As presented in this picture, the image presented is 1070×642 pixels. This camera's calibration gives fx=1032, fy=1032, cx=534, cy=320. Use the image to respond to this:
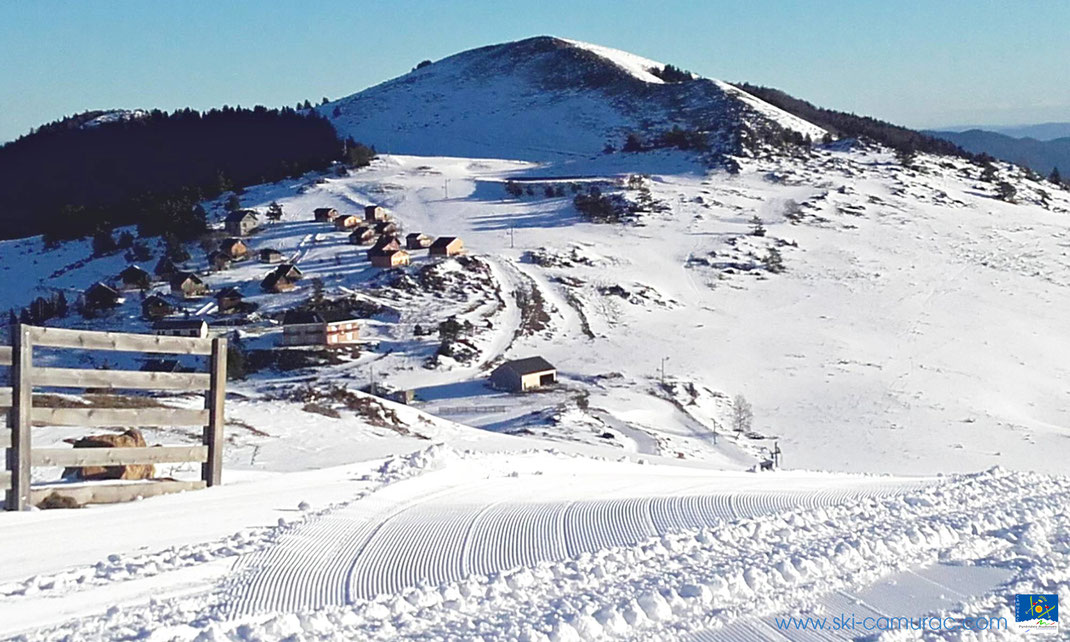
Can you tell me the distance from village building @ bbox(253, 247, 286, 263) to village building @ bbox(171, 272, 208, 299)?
7.63 m

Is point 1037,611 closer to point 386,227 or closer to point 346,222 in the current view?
point 386,227

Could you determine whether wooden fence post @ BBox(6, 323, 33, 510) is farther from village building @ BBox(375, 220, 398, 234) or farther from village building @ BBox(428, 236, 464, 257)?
village building @ BBox(375, 220, 398, 234)

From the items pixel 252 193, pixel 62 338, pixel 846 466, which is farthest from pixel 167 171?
pixel 62 338

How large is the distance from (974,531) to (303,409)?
71.1 ft

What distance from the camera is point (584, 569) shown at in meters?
6.84

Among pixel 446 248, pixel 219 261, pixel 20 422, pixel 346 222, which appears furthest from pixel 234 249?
pixel 20 422

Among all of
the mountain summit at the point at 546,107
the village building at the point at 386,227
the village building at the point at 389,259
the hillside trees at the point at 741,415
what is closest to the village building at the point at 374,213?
the village building at the point at 386,227

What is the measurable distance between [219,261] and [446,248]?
52.8 feet

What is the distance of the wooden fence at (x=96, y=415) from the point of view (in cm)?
797

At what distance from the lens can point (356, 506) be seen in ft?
29.5

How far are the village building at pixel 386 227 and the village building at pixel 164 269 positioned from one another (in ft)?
51.9

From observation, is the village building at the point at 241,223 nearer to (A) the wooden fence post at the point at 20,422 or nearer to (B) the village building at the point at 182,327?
(B) the village building at the point at 182,327

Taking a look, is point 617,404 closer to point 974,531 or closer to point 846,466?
point 846,466

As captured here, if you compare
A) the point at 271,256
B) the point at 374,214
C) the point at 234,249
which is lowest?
the point at 271,256
